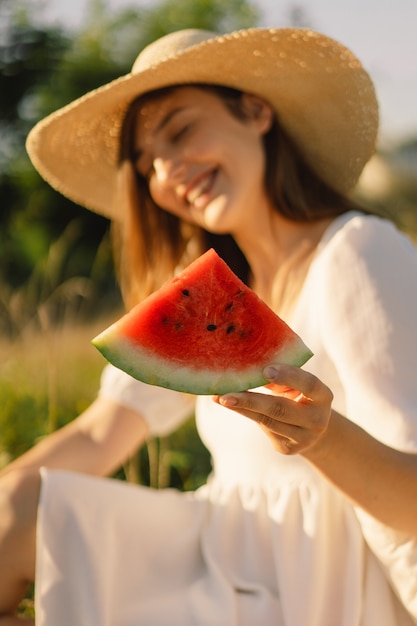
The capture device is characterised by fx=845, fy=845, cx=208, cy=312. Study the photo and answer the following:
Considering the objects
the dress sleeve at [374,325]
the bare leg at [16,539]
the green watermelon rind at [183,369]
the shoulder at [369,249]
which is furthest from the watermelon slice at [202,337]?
the bare leg at [16,539]

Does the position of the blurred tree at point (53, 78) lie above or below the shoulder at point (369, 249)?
below

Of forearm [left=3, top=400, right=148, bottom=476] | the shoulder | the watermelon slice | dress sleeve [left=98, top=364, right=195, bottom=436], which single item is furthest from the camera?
dress sleeve [left=98, top=364, right=195, bottom=436]

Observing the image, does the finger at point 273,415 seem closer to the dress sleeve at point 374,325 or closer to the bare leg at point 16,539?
the dress sleeve at point 374,325

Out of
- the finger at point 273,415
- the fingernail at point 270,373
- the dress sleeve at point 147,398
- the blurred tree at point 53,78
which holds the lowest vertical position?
the blurred tree at point 53,78

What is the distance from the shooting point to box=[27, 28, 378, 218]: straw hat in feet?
8.11

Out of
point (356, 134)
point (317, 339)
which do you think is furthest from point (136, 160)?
point (317, 339)

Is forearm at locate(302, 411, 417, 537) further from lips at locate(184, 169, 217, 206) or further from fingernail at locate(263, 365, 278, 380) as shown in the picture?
lips at locate(184, 169, 217, 206)

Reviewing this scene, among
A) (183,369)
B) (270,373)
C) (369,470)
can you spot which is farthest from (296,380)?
(369,470)

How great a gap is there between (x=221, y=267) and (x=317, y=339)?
546 millimetres

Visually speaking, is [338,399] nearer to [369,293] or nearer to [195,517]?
[369,293]

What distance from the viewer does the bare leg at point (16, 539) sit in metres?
2.08

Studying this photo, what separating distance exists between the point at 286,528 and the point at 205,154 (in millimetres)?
1063

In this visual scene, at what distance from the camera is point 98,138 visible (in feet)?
9.61

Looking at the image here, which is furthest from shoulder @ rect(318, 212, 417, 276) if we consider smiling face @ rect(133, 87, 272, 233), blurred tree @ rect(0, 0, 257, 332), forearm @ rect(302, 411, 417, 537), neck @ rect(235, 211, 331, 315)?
blurred tree @ rect(0, 0, 257, 332)
